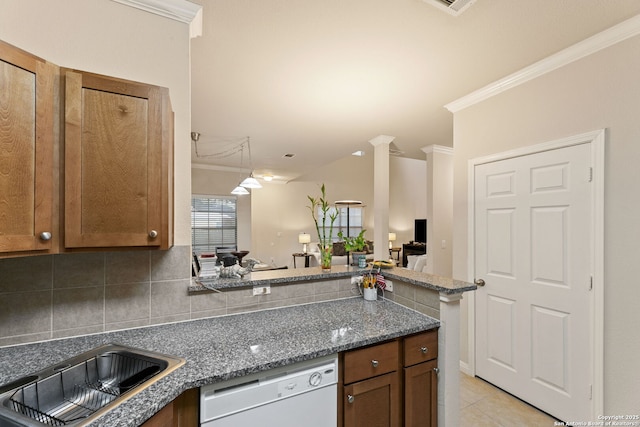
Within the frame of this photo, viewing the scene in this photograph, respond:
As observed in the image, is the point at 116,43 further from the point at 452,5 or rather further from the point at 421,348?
the point at 421,348

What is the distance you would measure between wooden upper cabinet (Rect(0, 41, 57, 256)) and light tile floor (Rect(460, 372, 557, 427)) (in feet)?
9.09

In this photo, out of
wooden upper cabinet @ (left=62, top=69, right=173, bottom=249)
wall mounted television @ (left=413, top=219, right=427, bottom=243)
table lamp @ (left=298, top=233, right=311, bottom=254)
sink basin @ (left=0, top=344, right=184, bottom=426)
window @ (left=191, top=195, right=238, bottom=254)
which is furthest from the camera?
wall mounted television @ (left=413, top=219, right=427, bottom=243)

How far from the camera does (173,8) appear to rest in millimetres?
1579

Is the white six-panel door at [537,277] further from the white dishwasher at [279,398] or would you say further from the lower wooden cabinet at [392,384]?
the white dishwasher at [279,398]

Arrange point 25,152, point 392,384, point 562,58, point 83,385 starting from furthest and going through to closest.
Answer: point 562,58, point 392,384, point 83,385, point 25,152

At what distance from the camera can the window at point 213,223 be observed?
6.88 metres

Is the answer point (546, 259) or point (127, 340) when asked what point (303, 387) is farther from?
point (546, 259)

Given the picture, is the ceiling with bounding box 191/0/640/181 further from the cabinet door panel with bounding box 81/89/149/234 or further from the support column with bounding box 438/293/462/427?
the support column with bounding box 438/293/462/427

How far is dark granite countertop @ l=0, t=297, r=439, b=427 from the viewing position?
3.25 feet

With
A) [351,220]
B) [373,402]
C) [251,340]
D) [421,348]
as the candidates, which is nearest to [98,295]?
[251,340]

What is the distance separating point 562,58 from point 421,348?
7.52 feet

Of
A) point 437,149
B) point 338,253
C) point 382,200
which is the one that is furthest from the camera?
point 338,253

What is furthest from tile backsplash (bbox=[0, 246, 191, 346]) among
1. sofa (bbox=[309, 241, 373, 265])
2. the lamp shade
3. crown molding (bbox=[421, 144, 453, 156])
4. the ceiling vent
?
the lamp shade

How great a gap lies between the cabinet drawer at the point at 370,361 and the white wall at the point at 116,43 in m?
1.13
